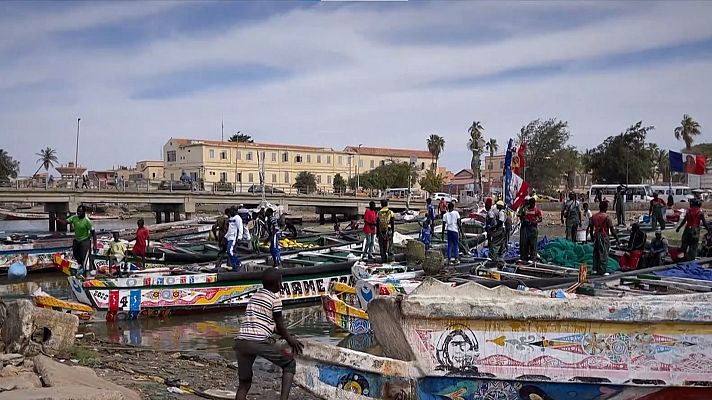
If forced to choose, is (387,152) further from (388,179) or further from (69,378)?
(69,378)

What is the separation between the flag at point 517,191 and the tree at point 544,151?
45460 mm

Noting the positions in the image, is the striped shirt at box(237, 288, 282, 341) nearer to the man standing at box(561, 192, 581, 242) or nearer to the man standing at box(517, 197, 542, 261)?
the man standing at box(517, 197, 542, 261)

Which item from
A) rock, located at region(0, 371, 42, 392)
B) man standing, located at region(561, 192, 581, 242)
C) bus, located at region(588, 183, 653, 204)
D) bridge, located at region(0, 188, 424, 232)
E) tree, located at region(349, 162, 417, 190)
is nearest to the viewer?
rock, located at region(0, 371, 42, 392)

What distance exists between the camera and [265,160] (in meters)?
83.5

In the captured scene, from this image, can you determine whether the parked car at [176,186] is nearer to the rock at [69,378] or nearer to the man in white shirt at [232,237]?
the man in white shirt at [232,237]

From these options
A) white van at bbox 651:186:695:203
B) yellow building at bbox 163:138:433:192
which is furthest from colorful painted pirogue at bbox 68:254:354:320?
yellow building at bbox 163:138:433:192

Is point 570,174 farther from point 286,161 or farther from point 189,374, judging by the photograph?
point 189,374

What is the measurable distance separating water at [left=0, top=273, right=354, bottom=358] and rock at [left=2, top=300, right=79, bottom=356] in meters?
2.30

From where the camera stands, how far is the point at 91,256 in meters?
16.4

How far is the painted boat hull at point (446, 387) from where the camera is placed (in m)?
6.52

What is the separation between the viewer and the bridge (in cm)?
4359

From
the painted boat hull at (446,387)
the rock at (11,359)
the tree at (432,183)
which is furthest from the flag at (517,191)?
the tree at (432,183)

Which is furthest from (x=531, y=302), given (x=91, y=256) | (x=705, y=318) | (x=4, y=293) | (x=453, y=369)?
(x=4, y=293)

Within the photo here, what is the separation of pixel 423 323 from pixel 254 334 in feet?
5.20
